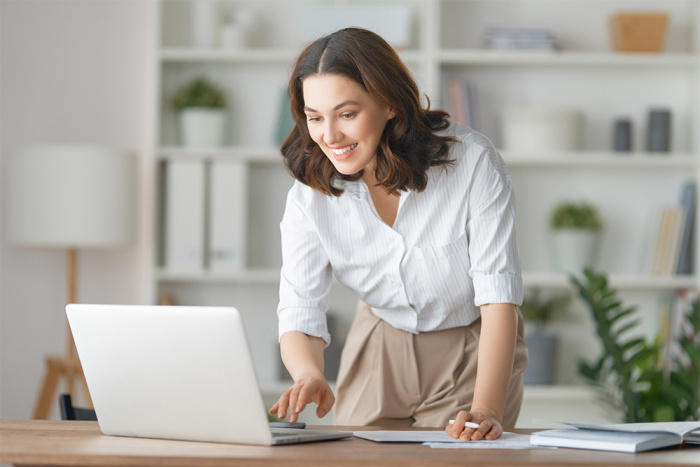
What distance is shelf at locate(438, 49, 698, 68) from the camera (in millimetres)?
3367

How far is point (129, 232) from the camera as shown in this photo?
126 inches

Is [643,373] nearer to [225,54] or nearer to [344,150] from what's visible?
[344,150]

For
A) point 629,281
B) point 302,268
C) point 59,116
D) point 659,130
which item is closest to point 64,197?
point 59,116

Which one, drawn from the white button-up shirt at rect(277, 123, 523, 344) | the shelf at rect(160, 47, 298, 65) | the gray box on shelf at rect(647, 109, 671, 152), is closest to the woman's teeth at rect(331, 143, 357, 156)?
the white button-up shirt at rect(277, 123, 523, 344)

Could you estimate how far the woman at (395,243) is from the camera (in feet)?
4.78

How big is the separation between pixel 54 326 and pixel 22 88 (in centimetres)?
101

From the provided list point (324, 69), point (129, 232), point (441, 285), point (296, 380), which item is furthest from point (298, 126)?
point (129, 232)

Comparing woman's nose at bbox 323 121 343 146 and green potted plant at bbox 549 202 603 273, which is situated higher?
woman's nose at bbox 323 121 343 146

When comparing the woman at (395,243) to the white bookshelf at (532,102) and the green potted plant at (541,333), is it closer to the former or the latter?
the green potted plant at (541,333)

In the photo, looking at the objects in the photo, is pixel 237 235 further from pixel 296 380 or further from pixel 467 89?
pixel 296 380

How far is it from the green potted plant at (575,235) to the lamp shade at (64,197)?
1.76 meters

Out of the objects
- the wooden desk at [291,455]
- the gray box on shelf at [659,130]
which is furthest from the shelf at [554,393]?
the wooden desk at [291,455]

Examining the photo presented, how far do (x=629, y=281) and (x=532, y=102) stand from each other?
858mm

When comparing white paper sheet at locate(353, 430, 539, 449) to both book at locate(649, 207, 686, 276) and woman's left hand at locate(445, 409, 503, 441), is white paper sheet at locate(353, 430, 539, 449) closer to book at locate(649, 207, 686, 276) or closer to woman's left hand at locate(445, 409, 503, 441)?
woman's left hand at locate(445, 409, 503, 441)
